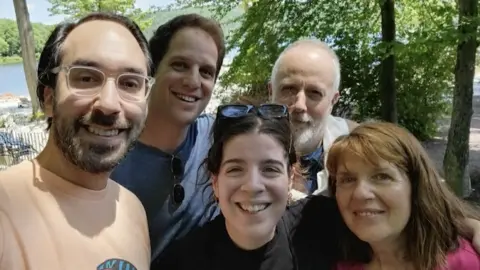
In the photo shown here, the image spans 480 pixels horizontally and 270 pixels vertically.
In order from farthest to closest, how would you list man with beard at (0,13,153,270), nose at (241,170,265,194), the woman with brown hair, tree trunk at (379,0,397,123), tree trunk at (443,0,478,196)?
1. tree trunk at (379,0,397,123)
2. tree trunk at (443,0,478,196)
3. the woman with brown hair
4. nose at (241,170,265,194)
5. man with beard at (0,13,153,270)

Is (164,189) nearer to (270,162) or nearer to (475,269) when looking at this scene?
(270,162)

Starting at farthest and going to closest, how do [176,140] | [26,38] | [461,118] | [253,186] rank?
[26,38], [461,118], [176,140], [253,186]

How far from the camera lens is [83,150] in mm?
1660

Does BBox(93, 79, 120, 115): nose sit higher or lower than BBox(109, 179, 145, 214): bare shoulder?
higher

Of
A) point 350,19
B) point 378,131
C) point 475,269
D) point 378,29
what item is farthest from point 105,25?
point 378,29

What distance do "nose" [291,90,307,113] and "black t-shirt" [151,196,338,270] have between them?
26.1 inches

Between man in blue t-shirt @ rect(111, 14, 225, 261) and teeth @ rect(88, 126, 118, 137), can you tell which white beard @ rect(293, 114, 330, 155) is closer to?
man in blue t-shirt @ rect(111, 14, 225, 261)

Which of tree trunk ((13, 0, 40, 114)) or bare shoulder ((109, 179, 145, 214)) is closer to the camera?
bare shoulder ((109, 179, 145, 214))

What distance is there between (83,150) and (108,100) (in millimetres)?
191

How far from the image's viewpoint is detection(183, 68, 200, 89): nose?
244cm

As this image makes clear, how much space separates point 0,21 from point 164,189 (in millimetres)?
55169

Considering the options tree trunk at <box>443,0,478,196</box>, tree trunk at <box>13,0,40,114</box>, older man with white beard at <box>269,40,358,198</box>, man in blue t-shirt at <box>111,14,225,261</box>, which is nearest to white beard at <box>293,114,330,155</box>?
older man with white beard at <box>269,40,358,198</box>

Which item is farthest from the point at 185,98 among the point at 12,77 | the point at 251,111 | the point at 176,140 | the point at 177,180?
the point at 12,77

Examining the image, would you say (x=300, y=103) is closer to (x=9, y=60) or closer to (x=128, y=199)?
(x=128, y=199)
